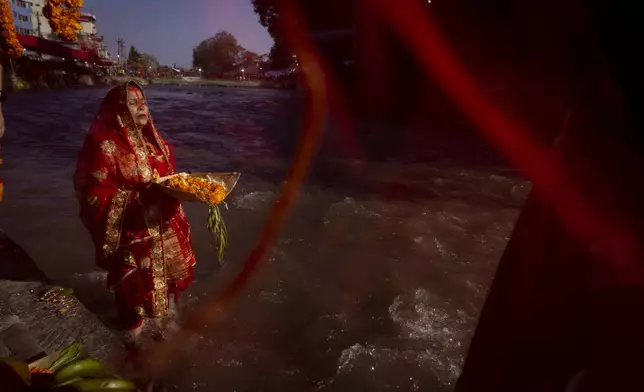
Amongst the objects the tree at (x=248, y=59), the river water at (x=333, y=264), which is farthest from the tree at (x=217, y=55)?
the river water at (x=333, y=264)

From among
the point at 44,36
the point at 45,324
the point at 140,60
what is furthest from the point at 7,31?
the point at 140,60

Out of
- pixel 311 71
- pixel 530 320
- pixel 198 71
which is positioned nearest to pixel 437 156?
pixel 530 320

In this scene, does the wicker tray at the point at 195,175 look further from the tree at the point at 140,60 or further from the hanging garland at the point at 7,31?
the tree at the point at 140,60

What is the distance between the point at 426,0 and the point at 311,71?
12.2 metres

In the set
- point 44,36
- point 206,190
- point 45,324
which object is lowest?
point 45,324

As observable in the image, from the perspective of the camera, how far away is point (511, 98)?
16.5 meters

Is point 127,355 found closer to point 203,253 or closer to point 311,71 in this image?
point 203,253

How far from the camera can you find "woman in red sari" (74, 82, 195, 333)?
10.9 feet

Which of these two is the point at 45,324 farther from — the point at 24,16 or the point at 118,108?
the point at 24,16

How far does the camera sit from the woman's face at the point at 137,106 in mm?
3396

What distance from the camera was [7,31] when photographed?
4.27m

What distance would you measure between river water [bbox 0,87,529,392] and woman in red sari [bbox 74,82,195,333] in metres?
0.97

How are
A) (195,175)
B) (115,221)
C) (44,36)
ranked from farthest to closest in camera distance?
(44,36) → (195,175) → (115,221)

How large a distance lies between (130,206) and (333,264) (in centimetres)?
378
